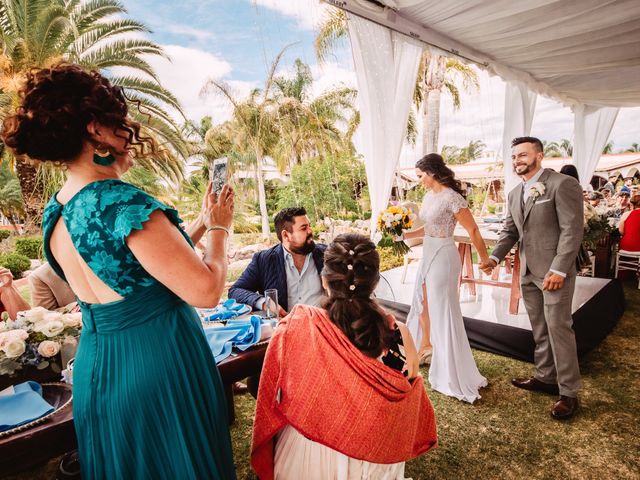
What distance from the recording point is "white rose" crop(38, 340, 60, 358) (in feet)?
5.81

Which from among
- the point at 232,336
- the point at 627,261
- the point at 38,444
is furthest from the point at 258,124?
the point at 38,444

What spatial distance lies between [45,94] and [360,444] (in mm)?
1773

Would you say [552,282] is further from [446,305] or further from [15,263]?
[15,263]

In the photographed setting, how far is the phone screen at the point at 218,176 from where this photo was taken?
57.1 inches

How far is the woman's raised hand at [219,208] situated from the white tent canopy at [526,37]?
218 cm

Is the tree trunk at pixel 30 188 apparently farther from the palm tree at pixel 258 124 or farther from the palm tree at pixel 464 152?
the palm tree at pixel 464 152

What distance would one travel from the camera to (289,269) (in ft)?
10.3

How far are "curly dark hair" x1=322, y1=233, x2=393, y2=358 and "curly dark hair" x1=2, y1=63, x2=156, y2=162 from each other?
107 centimetres

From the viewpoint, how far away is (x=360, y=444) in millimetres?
1649

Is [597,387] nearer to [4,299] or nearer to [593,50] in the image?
[593,50]

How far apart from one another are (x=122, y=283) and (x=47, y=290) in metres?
2.38

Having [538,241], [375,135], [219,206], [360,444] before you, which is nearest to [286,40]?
[375,135]

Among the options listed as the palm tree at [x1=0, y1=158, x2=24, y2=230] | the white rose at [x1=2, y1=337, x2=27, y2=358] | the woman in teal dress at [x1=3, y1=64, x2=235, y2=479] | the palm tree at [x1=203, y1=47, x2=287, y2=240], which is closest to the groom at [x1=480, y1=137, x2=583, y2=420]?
the woman in teal dress at [x1=3, y1=64, x2=235, y2=479]

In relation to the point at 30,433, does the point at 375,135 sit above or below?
above
